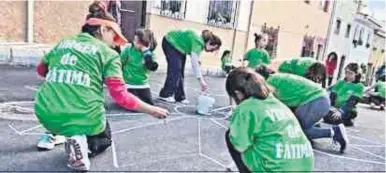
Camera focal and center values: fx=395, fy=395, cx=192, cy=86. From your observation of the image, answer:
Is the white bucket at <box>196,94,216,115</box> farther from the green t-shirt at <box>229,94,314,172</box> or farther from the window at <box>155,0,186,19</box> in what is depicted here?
the window at <box>155,0,186,19</box>

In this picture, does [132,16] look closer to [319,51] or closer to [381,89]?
[381,89]

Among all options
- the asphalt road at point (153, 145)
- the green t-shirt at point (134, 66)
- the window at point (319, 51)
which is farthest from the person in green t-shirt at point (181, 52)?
the window at point (319, 51)

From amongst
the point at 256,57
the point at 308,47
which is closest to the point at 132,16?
the point at 256,57

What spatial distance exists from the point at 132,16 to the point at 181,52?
17.5ft

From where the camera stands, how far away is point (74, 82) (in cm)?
281

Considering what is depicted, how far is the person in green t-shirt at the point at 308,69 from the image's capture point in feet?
15.9

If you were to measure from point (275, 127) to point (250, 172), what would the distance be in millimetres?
354

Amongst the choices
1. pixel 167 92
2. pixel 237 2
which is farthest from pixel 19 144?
pixel 237 2

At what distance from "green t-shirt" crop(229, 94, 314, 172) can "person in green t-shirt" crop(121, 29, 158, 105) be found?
10.1 ft

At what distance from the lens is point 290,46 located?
62.6ft

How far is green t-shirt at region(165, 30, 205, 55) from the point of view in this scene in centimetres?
553

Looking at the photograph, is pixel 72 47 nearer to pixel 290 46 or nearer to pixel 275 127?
pixel 275 127

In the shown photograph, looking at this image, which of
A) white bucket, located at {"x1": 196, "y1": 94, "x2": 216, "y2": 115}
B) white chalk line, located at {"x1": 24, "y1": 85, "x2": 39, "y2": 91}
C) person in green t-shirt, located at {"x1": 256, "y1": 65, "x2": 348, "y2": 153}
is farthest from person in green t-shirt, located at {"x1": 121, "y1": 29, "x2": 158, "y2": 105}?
person in green t-shirt, located at {"x1": 256, "y1": 65, "x2": 348, "y2": 153}

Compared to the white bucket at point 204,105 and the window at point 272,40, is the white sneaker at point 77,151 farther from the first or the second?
the window at point 272,40
